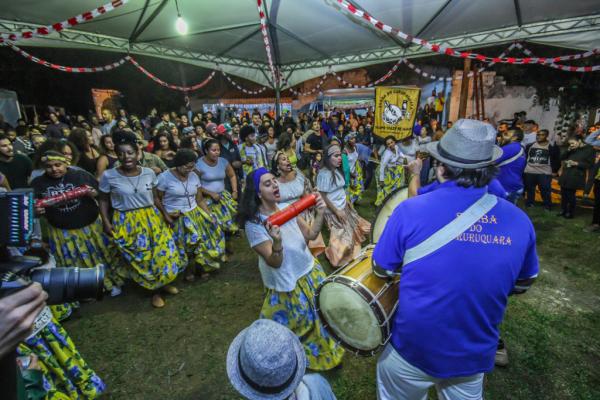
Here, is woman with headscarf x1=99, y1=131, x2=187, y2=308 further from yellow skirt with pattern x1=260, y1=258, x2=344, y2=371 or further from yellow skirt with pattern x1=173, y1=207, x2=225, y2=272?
yellow skirt with pattern x1=260, y1=258, x2=344, y2=371

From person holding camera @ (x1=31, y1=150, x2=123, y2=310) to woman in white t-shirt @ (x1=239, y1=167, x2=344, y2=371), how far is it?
2.17 metres

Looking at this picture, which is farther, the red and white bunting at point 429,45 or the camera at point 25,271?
the red and white bunting at point 429,45

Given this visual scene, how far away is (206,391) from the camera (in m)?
2.74

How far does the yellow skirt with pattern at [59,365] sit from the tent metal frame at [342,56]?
32.1 feet

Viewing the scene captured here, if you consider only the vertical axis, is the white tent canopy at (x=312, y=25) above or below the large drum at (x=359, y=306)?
above

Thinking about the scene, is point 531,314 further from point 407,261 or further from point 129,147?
point 129,147

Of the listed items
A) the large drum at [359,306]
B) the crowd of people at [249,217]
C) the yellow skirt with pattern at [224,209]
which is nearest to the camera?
the crowd of people at [249,217]

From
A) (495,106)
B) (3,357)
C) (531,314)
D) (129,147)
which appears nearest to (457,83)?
(495,106)

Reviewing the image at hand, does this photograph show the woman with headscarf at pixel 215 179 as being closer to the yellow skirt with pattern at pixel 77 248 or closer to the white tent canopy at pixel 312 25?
the yellow skirt with pattern at pixel 77 248

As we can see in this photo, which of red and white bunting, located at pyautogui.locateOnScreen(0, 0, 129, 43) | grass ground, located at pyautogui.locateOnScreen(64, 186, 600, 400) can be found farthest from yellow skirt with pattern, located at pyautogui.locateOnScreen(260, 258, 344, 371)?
red and white bunting, located at pyautogui.locateOnScreen(0, 0, 129, 43)

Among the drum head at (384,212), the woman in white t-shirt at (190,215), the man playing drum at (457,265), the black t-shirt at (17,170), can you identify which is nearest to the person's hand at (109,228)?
the woman in white t-shirt at (190,215)

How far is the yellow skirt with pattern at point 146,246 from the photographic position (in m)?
3.79

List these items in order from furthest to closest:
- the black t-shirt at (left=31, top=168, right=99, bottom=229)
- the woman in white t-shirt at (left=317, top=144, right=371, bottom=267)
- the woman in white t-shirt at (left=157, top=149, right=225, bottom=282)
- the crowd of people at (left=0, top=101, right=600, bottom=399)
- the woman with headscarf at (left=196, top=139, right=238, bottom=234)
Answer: the woman with headscarf at (left=196, top=139, right=238, bottom=234), the woman in white t-shirt at (left=317, top=144, right=371, bottom=267), the woman in white t-shirt at (left=157, top=149, right=225, bottom=282), the black t-shirt at (left=31, top=168, right=99, bottom=229), the crowd of people at (left=0, top=101, right=600, bottom=399)

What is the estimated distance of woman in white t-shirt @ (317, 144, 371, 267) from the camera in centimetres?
437
